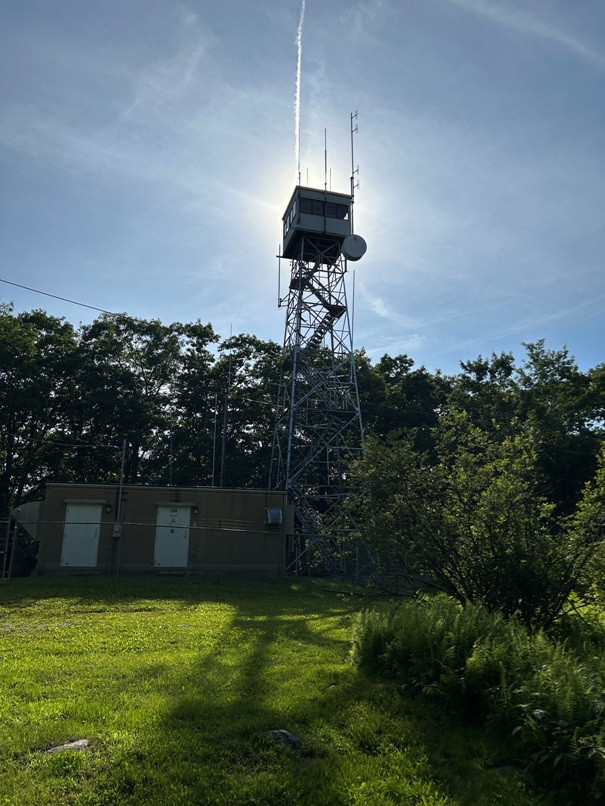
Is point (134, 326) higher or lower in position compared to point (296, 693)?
higher

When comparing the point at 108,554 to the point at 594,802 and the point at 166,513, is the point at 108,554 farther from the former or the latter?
the point at 594,802

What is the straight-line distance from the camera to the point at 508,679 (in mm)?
4785

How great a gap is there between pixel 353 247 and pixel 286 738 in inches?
942

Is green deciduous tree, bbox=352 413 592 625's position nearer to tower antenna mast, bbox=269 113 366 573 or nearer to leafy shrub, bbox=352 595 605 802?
leafy shrub, bbox=352 595 605 802

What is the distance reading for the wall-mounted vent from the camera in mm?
20239

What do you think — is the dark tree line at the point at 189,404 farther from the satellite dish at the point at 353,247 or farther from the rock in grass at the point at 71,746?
the rock in grass at the point at 71,746

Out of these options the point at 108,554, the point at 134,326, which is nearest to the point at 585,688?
the point at 108,554

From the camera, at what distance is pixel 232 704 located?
205 inches

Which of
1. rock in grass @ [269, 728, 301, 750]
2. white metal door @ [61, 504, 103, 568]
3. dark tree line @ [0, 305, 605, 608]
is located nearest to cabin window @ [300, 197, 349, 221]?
dark tree line @ [0, 305, 605, 608]

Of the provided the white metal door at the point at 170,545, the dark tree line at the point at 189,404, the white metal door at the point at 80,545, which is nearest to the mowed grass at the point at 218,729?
the white metal door at the point at 80,545

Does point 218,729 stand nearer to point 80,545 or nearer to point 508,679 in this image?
point 508,679

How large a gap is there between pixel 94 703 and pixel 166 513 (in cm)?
1532

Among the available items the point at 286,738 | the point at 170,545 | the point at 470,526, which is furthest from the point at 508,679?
the point at 170,545

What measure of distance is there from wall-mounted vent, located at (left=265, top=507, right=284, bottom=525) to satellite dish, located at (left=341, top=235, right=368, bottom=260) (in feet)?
40.3
